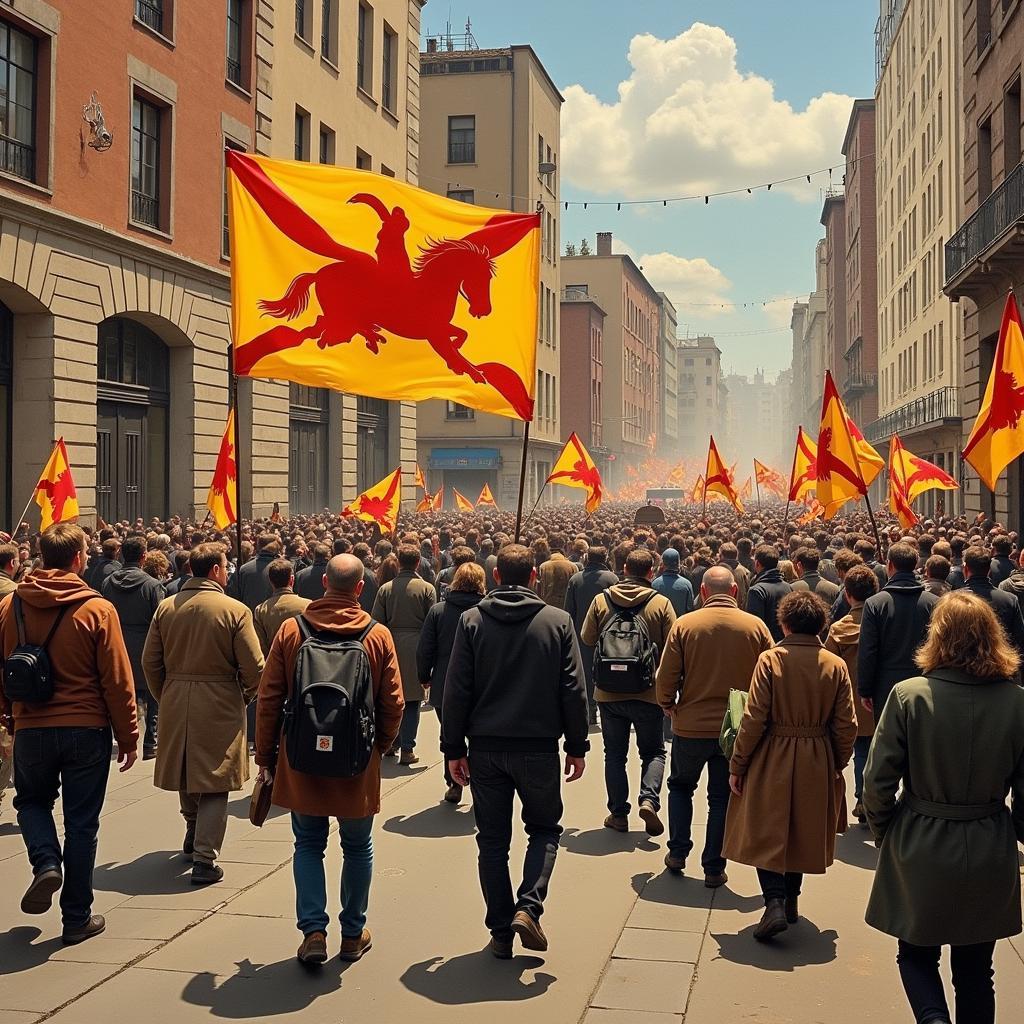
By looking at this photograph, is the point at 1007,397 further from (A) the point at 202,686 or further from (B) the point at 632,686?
(A) the point at 202,686

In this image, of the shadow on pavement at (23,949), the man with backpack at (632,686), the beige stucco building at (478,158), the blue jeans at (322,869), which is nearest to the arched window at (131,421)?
the man with backpack at (632,686)

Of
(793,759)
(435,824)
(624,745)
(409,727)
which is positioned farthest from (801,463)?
(793,759)

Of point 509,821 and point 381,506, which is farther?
point 381,506

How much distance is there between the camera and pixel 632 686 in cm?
728

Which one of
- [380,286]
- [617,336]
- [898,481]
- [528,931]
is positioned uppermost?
[617,336]

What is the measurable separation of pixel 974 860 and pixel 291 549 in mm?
10457

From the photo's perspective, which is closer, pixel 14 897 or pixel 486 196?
pixel 14 897

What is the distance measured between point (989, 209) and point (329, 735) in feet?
67.1

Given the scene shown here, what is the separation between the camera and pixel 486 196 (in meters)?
57.9

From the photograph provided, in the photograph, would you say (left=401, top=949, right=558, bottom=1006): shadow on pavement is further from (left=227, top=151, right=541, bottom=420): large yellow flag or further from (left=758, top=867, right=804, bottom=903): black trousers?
(left=227, top=151, right=541, bottom=420): large yellow flag

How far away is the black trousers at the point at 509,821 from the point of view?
17.1ft

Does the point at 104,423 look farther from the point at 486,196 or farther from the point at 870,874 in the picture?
the point at 486,196

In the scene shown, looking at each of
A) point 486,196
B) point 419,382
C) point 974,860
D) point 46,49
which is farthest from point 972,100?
point 486,196

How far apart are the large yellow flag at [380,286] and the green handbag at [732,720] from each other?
2985mm
